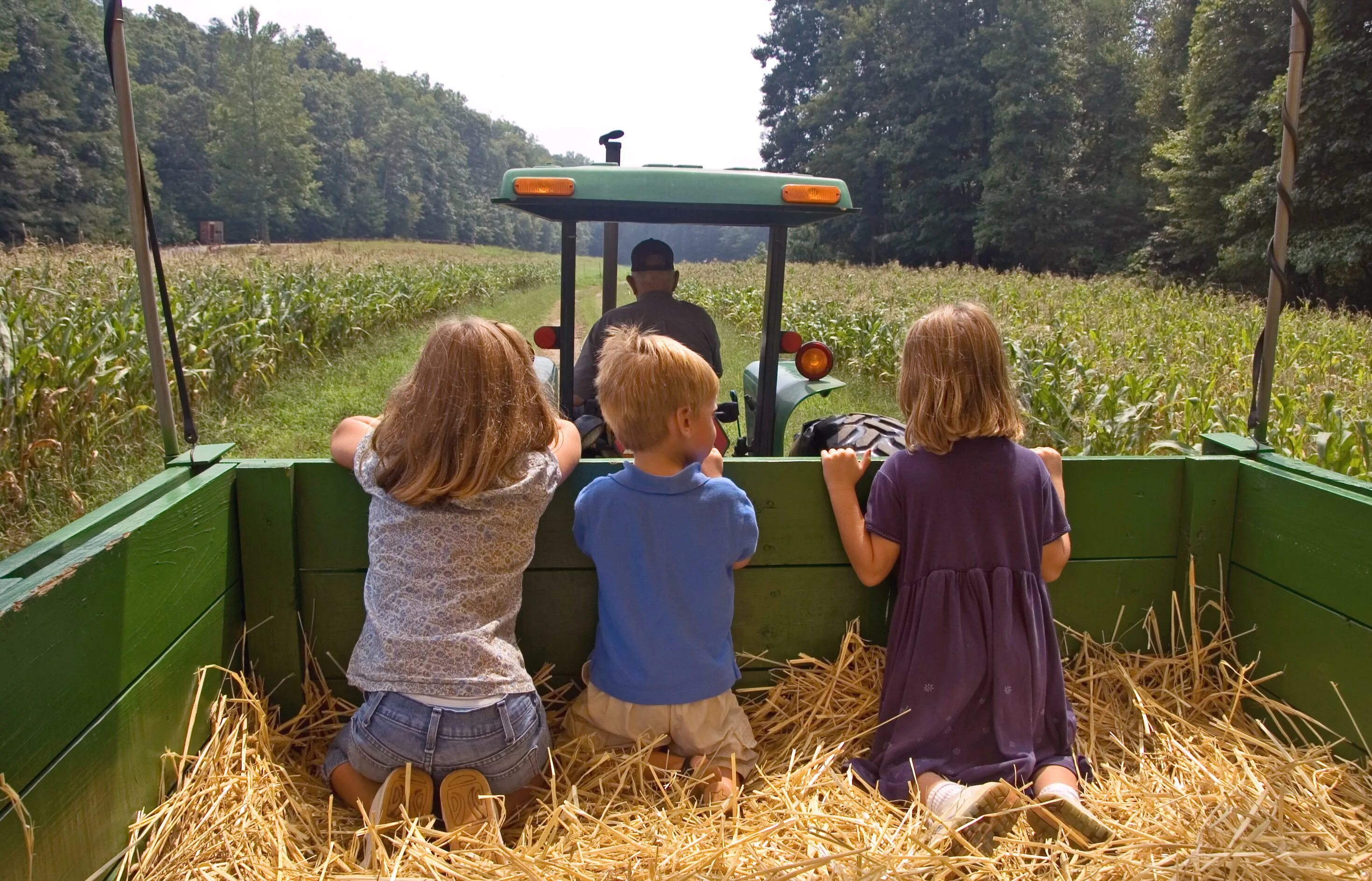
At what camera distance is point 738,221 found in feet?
11.9

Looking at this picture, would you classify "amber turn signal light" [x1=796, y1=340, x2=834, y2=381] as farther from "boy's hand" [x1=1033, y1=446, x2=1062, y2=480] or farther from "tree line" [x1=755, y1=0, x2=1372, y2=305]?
"tree line" [x1=755, y1=0, x2=1372, y2=305]

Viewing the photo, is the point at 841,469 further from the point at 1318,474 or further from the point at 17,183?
the point at 17,183

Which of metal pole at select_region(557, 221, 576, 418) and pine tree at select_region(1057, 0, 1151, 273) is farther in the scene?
pine tree at select_region(1057, 0, 1151, 273)

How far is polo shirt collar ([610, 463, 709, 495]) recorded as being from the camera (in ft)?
7.17

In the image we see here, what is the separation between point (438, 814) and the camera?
6.75ft

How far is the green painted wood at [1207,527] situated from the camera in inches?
102

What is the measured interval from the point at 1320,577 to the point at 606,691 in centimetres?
184

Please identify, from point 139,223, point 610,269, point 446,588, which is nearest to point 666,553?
point 446,588

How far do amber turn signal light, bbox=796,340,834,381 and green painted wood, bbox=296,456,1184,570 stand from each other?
3.37 feet

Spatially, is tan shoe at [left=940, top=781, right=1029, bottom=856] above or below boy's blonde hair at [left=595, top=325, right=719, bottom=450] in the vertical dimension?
below

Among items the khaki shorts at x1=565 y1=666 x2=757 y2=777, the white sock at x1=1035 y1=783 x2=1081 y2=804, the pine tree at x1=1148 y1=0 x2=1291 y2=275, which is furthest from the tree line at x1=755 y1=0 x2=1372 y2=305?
the khaki shorts at x1=565 y1=666 x2=757 y2=777

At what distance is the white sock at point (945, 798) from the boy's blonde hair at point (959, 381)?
78cm

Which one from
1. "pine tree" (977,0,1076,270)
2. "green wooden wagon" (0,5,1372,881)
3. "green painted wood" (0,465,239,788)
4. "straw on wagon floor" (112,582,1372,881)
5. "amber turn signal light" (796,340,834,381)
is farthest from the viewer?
"pine tree" (977,0,1076,270)

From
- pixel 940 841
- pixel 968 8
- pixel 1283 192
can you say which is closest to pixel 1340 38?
pixel 1283 192
